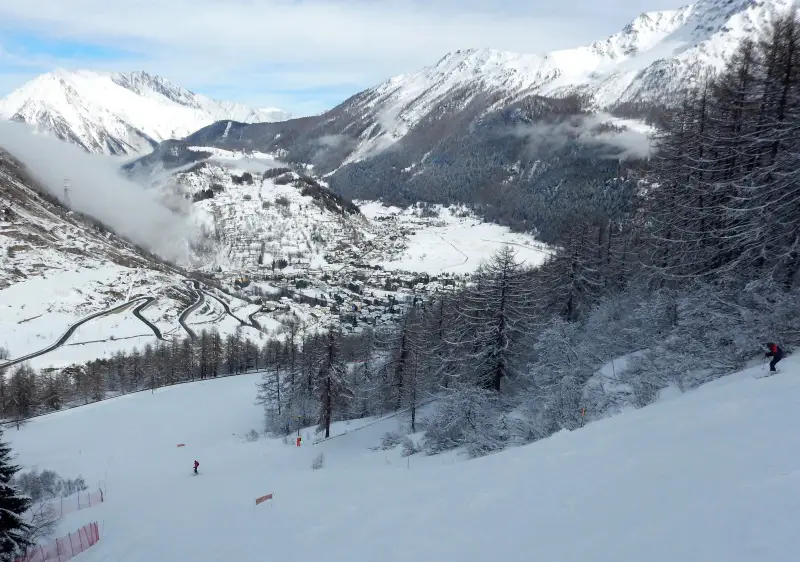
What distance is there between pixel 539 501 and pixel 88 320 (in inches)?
4506

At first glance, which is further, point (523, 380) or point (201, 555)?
point (523, 380)

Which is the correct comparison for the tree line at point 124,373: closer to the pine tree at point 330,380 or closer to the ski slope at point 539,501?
the pine tree at point 330,380

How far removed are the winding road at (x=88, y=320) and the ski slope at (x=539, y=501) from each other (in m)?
76.9

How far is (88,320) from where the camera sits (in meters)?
98.9

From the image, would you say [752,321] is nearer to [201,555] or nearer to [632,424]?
[632,424]

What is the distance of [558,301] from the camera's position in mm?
34500

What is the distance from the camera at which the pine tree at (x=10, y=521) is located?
1448 cm

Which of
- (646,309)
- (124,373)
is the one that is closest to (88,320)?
(124,373)

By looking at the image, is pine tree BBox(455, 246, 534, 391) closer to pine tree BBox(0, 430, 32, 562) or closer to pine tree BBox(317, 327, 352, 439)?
pine tree BBox(317, 327, 352, 439)

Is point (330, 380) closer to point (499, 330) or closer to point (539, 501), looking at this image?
point (499, 330)

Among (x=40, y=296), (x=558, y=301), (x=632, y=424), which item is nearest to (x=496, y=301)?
(x=558, y=301)

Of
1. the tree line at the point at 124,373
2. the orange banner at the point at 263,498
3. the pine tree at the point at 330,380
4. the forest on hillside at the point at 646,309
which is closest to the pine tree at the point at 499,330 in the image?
the forest on hillside at the point at 646,309

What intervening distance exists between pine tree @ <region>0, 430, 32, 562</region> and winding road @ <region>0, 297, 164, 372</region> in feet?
252

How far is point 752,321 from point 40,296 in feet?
423
